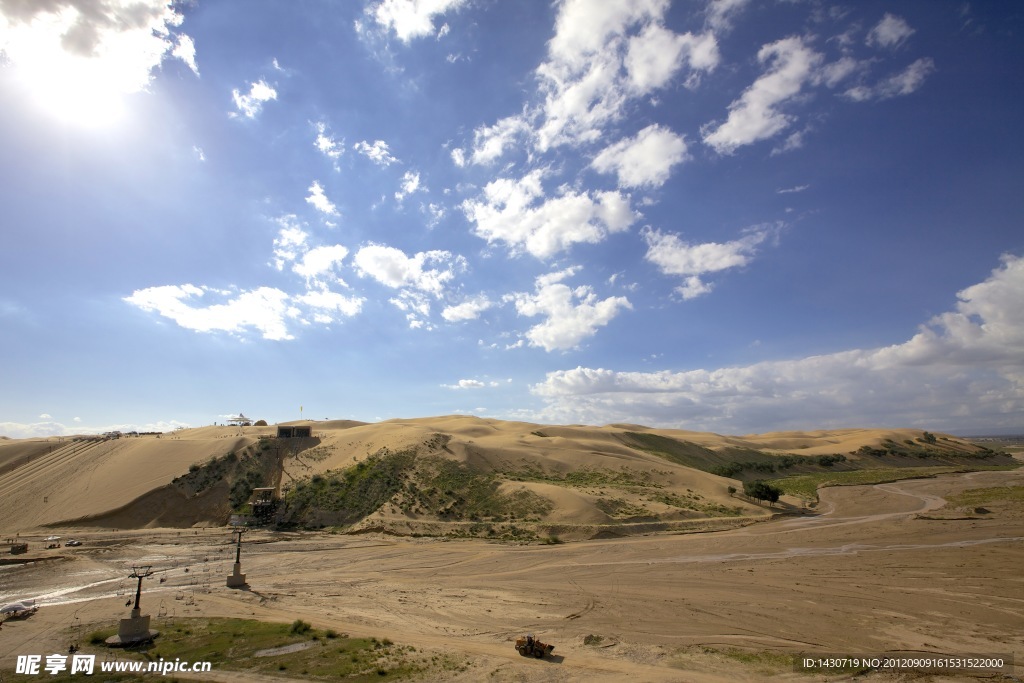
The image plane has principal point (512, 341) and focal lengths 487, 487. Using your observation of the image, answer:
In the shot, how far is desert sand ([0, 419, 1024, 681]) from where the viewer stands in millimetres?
19047

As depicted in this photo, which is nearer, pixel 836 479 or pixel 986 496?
pixel 986 496

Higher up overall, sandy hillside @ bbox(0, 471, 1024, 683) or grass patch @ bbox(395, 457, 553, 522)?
grass patch @ bbox(395, 457, 553, 522)

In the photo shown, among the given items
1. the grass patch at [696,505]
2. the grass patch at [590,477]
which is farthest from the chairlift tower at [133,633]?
the grass patch at [696,505]

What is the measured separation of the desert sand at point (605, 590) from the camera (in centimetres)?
1905

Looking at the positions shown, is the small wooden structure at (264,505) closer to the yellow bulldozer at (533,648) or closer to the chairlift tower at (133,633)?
the chairlift tower at (133,633)

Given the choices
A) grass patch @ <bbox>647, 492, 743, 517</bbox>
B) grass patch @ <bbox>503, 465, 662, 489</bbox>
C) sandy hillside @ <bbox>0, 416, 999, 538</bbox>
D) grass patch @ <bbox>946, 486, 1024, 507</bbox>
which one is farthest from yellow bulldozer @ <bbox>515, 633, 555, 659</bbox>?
grass patch @ <bbox>946, 486, 1024, 507</bbox>

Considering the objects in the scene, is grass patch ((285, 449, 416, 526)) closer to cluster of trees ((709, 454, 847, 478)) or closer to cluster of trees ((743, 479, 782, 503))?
cluster of trees ((743, 479, 782, 503))

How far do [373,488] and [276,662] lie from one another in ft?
110

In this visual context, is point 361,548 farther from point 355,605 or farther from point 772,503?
point 772,503

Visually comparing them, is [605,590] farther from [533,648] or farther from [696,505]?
[696,505]

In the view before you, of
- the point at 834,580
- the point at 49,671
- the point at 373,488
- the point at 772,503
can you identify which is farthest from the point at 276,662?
the point at 772,503

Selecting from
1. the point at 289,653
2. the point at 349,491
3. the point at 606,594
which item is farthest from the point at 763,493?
the point at 289,653

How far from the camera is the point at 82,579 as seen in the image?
104 feet

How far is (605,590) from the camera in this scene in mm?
27000
